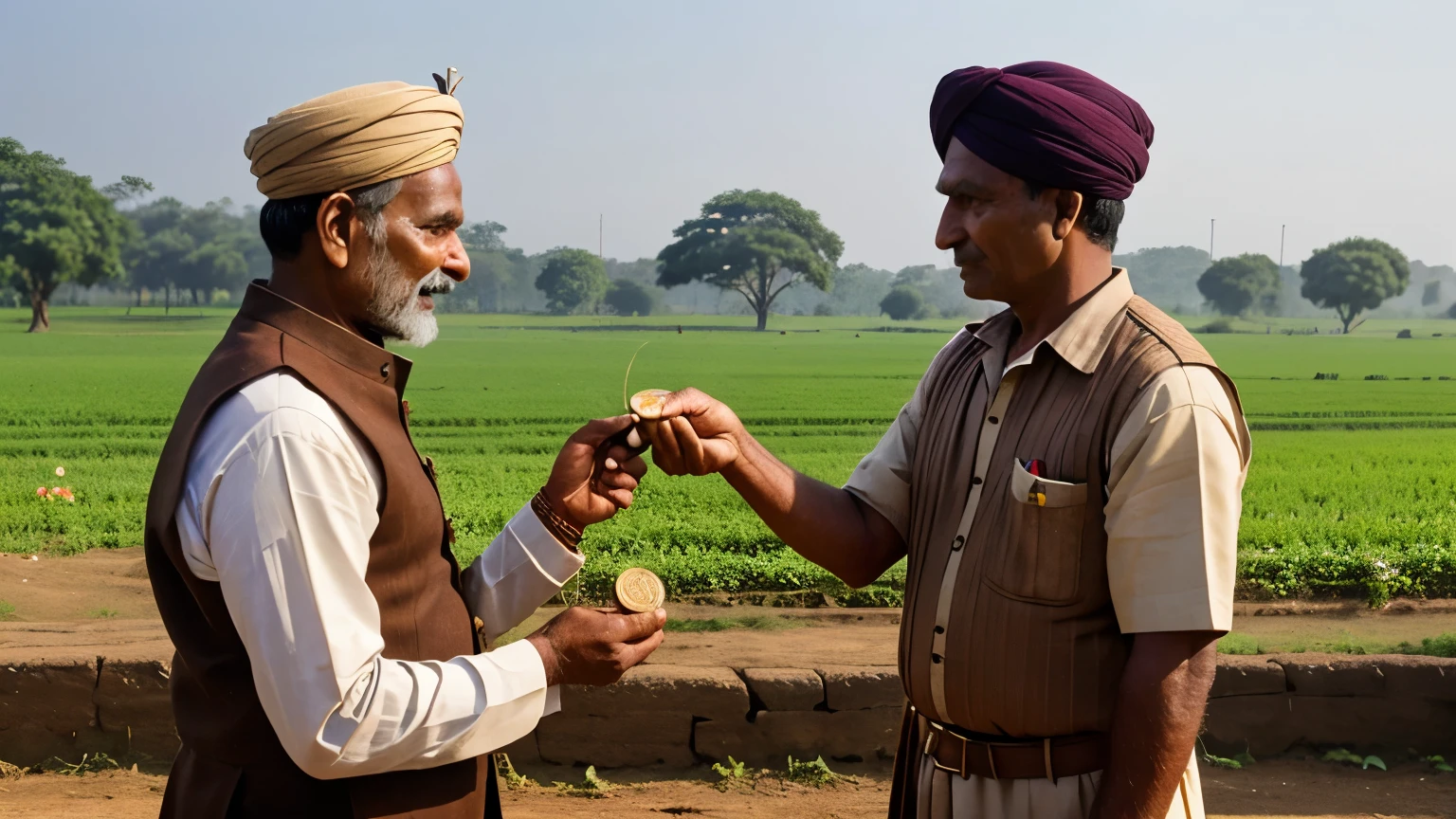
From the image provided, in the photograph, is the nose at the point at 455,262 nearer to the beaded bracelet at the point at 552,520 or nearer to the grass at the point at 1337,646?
the beaded bracelet at the point at 552,520

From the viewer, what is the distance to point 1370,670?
5449 mm

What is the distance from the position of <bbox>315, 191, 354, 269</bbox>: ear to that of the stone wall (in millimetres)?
3175

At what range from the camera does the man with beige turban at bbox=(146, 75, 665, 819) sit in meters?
1.84

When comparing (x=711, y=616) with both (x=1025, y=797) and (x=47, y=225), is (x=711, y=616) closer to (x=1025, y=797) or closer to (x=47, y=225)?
(x=1025, y=797)

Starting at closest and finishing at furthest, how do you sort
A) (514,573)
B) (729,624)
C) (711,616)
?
(514,573) < (729,624) < (711,616)

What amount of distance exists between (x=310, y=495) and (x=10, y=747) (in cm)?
432

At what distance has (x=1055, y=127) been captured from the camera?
7.52 ft

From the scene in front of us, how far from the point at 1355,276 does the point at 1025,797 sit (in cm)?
4930

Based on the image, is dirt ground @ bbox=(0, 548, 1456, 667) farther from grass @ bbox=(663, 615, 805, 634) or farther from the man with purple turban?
the man with purple turban

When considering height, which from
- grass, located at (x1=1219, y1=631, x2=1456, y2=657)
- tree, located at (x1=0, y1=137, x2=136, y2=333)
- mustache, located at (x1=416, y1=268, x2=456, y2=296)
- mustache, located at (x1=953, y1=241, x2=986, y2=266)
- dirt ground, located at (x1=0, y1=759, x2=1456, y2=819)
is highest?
tree, located at (x1=0, y1=137, x2=136, y2=333)

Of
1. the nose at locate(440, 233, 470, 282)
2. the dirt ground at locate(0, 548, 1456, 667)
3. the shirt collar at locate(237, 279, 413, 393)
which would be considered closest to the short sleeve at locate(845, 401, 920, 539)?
the nose at locate(440, 233, 470, 282)

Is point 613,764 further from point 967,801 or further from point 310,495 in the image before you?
point 310,495

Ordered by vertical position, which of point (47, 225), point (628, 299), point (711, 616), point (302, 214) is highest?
point (628, 299)

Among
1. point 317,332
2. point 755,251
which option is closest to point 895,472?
point 317,332
